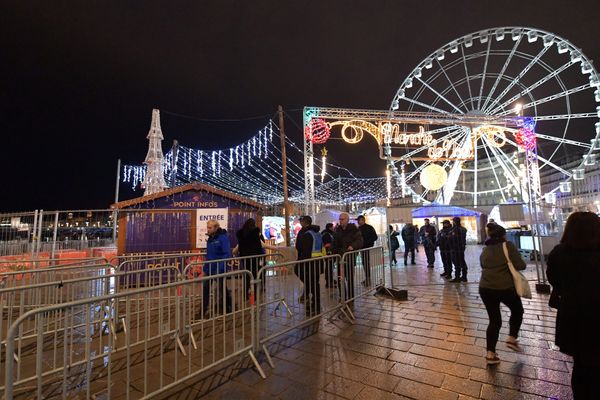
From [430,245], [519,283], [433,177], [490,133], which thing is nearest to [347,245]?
[519,283]

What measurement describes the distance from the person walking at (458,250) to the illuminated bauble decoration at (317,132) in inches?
257

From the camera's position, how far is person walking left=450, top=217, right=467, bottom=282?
326 inches

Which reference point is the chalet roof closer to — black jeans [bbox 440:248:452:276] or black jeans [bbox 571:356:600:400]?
black jeans [bbox 440:248:452:276]

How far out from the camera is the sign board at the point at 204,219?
9.08m

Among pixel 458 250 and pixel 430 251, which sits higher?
pixel 458 250

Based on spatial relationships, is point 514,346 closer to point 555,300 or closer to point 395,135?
point 555,300

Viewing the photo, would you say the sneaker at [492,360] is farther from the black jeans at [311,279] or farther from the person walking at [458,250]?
the person walking at [458,250]

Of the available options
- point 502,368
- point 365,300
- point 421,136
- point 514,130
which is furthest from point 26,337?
point 514,130

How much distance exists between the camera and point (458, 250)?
327 inches

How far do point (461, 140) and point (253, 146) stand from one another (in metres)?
12.1

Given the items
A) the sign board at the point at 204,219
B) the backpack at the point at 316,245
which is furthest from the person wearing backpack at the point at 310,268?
the sign board at the point at 204,219

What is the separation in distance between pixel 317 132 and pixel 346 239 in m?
7.90

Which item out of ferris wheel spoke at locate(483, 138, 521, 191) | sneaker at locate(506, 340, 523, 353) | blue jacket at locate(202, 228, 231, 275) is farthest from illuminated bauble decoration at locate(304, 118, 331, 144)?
ferris wheel spoke at locate(483, 138, 521, 191)

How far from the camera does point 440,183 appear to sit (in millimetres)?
12422
